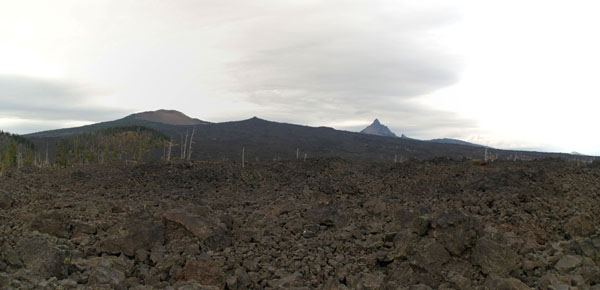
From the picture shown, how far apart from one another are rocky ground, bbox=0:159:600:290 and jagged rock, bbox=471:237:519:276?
0.06 feet

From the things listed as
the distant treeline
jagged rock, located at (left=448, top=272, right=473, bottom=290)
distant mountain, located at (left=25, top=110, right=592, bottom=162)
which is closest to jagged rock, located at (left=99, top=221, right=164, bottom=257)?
jagged rock, located at (left=448, top=272, right=473, bottom=290)

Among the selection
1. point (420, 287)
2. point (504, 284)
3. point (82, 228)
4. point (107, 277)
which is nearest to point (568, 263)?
point (504, 284)

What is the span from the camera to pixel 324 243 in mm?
9086

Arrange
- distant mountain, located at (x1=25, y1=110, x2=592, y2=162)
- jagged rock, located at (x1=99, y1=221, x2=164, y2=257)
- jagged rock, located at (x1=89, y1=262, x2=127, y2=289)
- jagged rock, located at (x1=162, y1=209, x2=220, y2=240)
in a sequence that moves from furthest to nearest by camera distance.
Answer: distant mountain, located at (x1=25, y1=110, x2=592, y2=162) → jagged rock, located at (x1=162, y1=209, x2=220, y2=240) → jagged rock, located at (x1=99, y1=221, x2=164, y2=257) → jagged rock, located at (x1=89, y1=262, x2=127, y2=289)

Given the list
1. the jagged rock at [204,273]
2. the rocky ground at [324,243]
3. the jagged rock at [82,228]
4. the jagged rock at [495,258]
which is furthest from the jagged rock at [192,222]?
the jagged rock at [495,258]

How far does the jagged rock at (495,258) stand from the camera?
647cm

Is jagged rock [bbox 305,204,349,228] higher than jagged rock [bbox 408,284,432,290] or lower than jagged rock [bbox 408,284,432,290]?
higher

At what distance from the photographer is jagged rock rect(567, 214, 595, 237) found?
8.35m

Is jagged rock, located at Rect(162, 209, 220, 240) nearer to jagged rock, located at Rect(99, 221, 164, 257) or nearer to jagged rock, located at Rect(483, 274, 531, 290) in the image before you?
jagged rock, located at Rect(99, 221, 164, 257)

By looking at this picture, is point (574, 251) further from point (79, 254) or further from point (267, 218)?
point (79, 254)

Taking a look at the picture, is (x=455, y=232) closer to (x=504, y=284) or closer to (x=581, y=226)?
(x=504, y=284)

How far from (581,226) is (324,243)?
583 cm

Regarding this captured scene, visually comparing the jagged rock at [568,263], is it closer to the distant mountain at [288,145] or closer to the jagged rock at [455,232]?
the jagged rock at [455,232]

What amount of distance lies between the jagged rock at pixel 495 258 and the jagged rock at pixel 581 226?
9.42 feet
